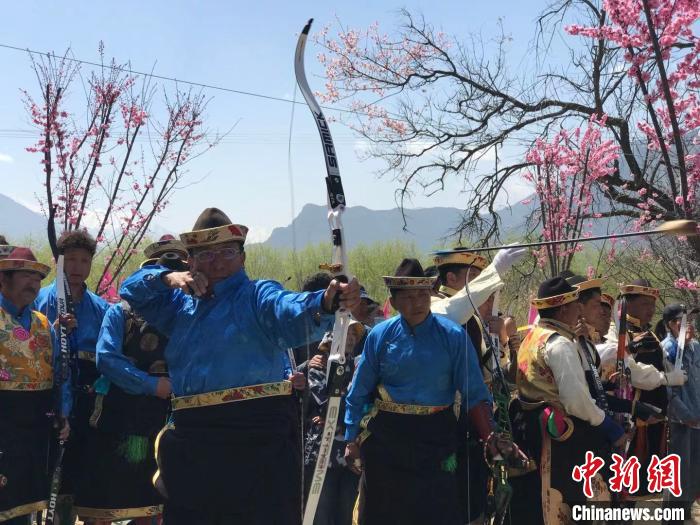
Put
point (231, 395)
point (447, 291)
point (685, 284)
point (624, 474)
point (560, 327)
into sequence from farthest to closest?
point (685, 284) → point (624, 474) → point (447, 291) → point (560, 327) → point (231, 395)

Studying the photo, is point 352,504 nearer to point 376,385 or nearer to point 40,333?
point 376,385

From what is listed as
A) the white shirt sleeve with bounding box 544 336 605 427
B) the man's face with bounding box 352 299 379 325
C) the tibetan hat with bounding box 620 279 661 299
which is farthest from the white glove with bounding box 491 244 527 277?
the tibetan hat with bounding box 620 279 661 299

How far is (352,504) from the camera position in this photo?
214 inches

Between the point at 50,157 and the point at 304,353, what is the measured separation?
5.44 m

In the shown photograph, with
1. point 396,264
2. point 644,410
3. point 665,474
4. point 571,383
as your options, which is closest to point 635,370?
point 644,410

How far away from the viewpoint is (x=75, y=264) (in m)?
5.01

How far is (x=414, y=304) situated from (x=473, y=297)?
48cm

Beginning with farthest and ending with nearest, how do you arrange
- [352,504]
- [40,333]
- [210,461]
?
[352,504] → [40,333] → [210,461]

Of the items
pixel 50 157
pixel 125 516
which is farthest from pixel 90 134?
pixel 125 516

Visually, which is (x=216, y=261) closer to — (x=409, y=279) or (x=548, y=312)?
(x=409, y=279)

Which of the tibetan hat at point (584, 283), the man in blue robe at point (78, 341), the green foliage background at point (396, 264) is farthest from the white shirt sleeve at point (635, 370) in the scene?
the green foliage background at point (396, 264)

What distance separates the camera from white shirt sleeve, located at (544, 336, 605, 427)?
4.77 meters

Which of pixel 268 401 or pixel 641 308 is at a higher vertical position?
pixel 641 308

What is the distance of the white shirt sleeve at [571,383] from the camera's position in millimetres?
4770
